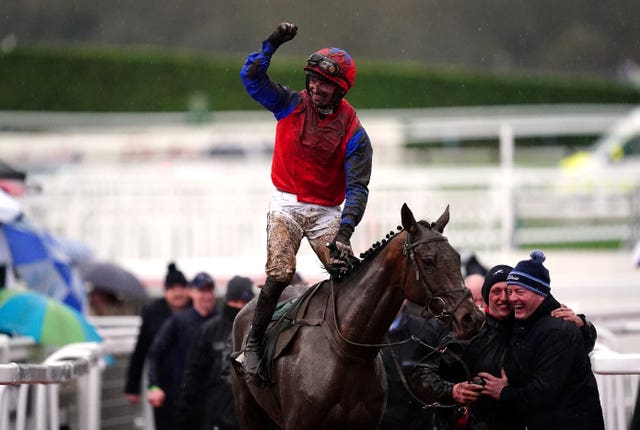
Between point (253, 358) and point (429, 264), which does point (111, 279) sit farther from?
point (429, 264)

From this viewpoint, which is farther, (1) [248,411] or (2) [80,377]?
(2) [80,377]

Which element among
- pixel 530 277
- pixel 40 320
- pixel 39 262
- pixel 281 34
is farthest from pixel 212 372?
pixel 530 277

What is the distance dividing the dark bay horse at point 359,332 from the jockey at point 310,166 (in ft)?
0.62

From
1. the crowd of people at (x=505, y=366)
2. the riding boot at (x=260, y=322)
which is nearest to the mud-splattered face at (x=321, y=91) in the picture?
the riding boot at (x=260, y=322)

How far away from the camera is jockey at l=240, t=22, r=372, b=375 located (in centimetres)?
613

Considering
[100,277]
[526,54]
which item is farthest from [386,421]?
[526,54]

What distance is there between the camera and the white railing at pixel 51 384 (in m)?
5.83

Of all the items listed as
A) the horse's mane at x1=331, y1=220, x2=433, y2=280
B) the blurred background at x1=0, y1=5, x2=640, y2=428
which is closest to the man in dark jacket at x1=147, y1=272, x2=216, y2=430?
the blurred background at x1=0, y1=5, x2=640, y2=428

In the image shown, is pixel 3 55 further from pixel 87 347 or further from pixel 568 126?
pixel 87 347

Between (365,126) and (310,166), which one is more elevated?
(365,126)

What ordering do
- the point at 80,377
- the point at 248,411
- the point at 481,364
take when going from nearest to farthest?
the point at 481,364 → the point at 248,411 → the point at 80,377

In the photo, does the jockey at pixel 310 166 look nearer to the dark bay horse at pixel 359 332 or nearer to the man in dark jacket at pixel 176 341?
the dark bay horse at pixel 359 332

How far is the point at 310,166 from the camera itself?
6.31 metres

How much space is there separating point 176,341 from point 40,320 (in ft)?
3.50
